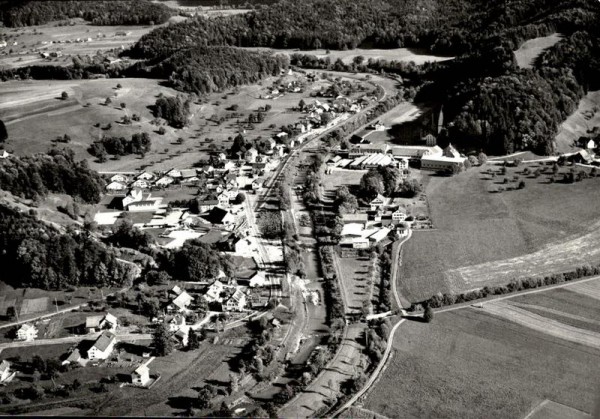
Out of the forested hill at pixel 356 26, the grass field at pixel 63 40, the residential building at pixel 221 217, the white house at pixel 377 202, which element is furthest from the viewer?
the grass field at pixel 63 40

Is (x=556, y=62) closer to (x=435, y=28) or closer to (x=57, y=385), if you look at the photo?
(x=435, y=28)

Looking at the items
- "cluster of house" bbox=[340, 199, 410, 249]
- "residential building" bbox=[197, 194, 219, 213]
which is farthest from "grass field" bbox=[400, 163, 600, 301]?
"residential building" bbox=[197, 194, 219, 213]

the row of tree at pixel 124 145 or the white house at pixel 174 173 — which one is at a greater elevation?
the row of tree at pixel 124 145

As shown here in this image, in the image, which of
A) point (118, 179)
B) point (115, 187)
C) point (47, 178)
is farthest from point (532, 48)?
point (47, 178)

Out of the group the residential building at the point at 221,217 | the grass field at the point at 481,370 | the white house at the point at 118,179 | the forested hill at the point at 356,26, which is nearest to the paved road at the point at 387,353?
the grass field at the point at 481,370

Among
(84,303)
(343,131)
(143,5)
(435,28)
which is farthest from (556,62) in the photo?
(143,5)

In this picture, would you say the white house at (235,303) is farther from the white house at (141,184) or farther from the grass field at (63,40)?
the grass field at (63,40)
